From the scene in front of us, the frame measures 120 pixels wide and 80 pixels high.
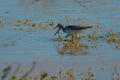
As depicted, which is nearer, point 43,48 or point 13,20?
point 43,48

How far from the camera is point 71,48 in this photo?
30.5ft

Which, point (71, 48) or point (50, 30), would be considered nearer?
point (71, 48)

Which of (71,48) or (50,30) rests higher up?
(50,30)

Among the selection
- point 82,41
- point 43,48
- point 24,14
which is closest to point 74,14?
point 24,14

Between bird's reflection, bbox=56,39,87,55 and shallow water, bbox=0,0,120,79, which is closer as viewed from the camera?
shallow water, bbox=0,0,120,79

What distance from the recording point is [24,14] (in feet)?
43.8

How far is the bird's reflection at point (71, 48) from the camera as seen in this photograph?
8.73 metres

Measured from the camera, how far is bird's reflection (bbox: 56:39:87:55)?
28.7ft

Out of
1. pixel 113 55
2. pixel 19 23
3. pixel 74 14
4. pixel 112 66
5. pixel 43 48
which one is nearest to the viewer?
pixel 112 66

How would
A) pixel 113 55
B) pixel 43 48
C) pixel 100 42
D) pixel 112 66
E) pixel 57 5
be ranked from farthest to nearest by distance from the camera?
pixel 57 5 → pixel 100 42 → pixel 43 48 → pixel 113 55 → pixel 112 66

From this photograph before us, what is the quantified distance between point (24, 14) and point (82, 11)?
1687 mm

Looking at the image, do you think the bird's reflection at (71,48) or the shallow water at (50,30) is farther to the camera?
the bird's reflection at (71,48)

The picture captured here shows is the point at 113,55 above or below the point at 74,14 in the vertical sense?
below

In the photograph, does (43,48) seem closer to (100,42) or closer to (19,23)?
(100,42)
